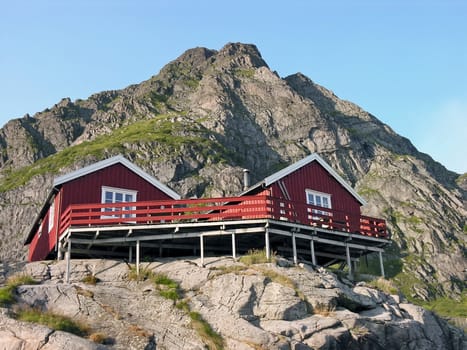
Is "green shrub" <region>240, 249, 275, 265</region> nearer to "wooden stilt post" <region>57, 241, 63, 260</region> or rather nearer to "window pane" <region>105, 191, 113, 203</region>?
"window pane" <region>105, 191, 113, 203</region>

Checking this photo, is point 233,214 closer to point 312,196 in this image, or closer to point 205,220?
point 205,220

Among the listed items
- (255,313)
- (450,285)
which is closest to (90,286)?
(255,313)

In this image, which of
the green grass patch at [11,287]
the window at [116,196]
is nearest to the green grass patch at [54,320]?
the green grass patch at [11,287]

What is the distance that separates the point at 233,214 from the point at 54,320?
11794mm

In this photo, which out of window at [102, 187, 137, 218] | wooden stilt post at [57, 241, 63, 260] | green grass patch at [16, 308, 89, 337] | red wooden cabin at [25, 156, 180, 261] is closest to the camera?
green grass patch at [16, 308, 89, 337]

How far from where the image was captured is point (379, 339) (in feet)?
87.9

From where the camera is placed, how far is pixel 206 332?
2466 cm

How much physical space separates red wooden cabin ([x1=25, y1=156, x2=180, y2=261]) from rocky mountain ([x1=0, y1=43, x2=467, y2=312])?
163 feet

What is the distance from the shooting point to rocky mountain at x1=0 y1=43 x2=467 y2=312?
93.1m

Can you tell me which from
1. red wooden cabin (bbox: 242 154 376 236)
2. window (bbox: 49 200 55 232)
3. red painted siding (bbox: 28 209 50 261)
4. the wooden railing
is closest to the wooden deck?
the wooden railing

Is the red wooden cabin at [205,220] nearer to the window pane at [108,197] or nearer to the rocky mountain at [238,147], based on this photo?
the window pane at [108,197]

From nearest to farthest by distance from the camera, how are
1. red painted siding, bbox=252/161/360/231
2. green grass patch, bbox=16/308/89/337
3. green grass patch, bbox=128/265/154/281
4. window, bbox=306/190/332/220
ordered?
green grass patch, bbox=16/308/89/337
green grass patch, bbox=128/265/154/281
red painted siding, bbox=252/161/360/231
window, bbox=306/190/332/220

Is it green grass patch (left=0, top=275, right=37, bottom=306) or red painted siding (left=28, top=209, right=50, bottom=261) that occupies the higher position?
red painted siding (left=28, top=209, right=50, bottom=261)

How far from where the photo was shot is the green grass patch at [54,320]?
2344 centimetres
